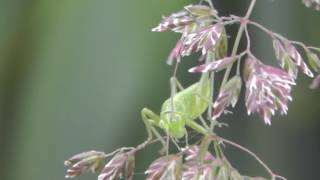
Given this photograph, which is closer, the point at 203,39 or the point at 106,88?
the point at 203,39

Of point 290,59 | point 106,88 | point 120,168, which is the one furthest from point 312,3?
point 106,88

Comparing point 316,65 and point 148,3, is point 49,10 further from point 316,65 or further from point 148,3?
point 316,65

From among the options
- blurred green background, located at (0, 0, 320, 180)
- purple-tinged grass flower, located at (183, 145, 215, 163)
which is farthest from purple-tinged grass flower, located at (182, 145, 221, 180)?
blurred green background, located at (0, 0, 320, 180)

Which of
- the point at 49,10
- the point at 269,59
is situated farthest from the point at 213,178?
the point at 49,10

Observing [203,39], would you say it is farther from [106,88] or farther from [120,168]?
[106,88]

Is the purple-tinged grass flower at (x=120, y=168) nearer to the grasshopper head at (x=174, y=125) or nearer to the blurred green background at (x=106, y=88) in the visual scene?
the grasshopper head at (x=174, y=125)

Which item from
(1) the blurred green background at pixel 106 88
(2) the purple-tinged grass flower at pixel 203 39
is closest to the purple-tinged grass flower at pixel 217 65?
(2) the purple-tinged grass flower at pixel 203 39
